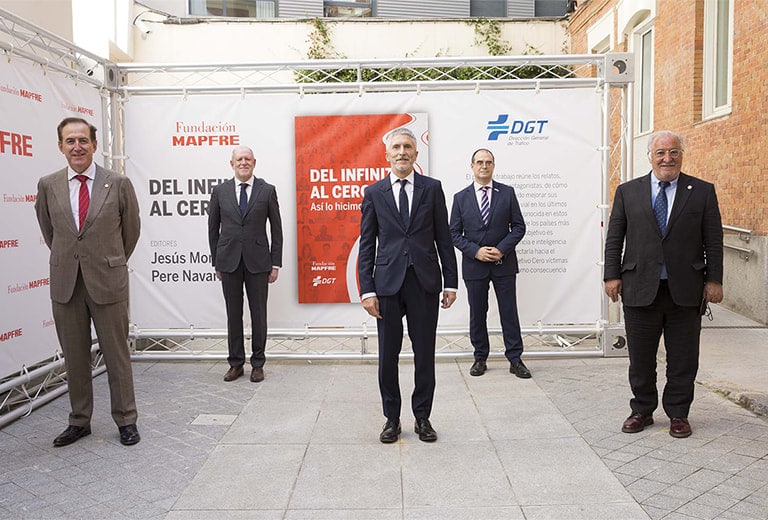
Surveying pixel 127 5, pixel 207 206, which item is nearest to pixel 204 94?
pixel 207 206

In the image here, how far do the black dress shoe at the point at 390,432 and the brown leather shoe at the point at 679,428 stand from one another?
192cm

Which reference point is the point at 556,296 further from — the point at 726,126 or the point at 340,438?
the point at 726,126

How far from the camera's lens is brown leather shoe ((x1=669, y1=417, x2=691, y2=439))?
5.09m

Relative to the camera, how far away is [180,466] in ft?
15.5

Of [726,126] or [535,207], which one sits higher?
[726,126]

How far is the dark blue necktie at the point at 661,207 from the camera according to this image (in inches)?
202

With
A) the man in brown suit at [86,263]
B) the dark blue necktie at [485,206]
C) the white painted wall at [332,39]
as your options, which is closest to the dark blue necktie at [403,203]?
the man in brown suit at [86,263]

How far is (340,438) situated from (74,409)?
1928 mm

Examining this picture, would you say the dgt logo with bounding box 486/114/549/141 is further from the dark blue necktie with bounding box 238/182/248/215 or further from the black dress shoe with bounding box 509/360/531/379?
the dark blue necktie with bounding box 238/182/248/215

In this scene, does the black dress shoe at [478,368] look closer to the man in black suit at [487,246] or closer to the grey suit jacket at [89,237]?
the man in black suit at [487,246]

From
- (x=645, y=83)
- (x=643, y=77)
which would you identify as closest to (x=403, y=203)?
(x=645, y=83)

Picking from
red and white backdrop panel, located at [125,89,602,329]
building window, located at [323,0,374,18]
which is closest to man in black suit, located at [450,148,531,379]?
red and white backdrop panel, located at [125,89,602,329]

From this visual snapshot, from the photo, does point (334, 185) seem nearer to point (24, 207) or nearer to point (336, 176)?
point (336, 176)

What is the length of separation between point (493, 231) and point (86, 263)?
11.8 ft
